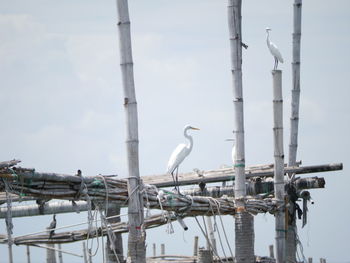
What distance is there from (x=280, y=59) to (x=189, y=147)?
543 cm

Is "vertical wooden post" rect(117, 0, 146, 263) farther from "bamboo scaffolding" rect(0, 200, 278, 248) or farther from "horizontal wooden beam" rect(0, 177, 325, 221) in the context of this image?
"horizontal wooden beam" rect(0, 177, 325, 221)

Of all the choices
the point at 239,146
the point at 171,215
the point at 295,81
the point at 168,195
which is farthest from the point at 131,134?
the point at 295,81

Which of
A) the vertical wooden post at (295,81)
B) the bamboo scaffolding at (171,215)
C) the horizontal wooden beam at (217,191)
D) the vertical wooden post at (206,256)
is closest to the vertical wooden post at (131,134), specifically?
the bamboo scaffolding at (171,215)

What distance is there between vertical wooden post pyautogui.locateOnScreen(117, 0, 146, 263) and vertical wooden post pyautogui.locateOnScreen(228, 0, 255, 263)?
3.14 m

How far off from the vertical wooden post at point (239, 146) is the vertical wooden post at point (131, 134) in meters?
3.14

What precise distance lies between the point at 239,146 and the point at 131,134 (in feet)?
11.5

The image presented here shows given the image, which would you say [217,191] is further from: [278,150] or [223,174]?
[278,150]

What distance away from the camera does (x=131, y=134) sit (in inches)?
393

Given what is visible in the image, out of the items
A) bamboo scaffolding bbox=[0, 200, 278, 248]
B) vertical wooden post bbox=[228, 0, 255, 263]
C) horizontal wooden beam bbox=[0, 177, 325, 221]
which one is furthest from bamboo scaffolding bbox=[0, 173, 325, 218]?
vertical wooden post bbox=[228, 0, 255, 263]

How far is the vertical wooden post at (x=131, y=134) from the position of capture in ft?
32.8

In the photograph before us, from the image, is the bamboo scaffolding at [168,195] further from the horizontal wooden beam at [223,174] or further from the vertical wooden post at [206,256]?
the vertical wooden post at [206,256]

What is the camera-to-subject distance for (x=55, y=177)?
30.2ft

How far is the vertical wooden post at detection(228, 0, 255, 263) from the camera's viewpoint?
506 inches

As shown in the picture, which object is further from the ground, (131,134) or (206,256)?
(131,134)
